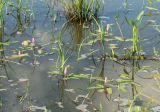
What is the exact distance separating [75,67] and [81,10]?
1.70 metres

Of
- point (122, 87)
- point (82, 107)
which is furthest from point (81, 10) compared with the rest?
point (82, 107)

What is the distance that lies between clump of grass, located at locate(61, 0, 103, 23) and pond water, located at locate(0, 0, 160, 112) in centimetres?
12

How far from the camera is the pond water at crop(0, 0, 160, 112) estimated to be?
10.6ft

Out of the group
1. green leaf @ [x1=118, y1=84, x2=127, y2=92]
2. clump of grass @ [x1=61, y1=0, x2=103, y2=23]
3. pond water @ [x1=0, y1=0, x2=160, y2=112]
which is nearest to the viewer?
pond water @ [x1=0, y1=0, x2=160, y2=112]

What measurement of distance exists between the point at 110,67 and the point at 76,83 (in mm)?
493

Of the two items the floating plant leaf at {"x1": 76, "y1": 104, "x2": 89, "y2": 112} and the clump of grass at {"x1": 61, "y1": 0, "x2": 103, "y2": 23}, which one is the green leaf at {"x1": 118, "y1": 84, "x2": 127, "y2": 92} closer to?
the floating plant leaf at {"x1": 76, "y1": 104, "x2": 89, "y2": 112}

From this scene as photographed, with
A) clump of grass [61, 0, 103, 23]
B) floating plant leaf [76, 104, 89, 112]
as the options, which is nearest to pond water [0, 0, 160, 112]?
floating plant leaf [76, 104, 89, 112]

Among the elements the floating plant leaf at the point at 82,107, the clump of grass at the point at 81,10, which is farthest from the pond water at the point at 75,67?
the clump of grass at the point at 81,10

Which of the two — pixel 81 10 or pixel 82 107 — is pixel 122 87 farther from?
pixel 81 10

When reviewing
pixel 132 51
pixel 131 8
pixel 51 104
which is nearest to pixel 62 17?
pixel 131 8

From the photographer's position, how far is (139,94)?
11.0 ft

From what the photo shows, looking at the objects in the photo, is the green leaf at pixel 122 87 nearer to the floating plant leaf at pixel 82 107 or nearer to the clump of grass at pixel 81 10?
the floating plant leaf at pixel 82 107

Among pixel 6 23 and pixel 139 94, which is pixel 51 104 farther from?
pixel 6 23

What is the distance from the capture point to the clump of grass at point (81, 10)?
540 cm
